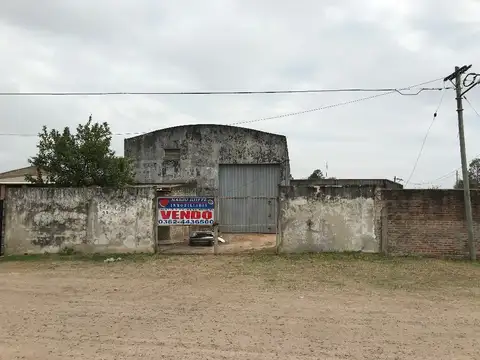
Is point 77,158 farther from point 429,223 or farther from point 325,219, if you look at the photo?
point 429,223

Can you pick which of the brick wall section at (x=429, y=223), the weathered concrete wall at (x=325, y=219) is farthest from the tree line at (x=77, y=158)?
the brick wall section at (x=429, y=223)

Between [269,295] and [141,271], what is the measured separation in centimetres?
416

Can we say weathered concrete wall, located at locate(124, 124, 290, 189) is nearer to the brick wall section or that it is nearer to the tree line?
the tree line

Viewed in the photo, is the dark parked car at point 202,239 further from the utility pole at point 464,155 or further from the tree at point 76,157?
the utility pole at point 464,155

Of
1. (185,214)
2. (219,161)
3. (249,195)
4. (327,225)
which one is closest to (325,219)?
(327,225)

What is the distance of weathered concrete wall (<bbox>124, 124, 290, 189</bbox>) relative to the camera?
976 inches

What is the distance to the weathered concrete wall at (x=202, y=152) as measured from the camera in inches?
976

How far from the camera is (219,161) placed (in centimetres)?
2498

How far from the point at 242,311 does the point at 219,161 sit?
17745 mm

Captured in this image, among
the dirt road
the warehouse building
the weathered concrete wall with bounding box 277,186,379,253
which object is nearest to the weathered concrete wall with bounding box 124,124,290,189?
the warehouse building

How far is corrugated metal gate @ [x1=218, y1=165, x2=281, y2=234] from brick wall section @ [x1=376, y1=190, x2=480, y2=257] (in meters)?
9.77

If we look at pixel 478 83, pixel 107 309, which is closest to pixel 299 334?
pixel 107 309

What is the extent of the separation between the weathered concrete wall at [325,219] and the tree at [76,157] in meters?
6.89

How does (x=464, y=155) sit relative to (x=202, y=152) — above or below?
below
